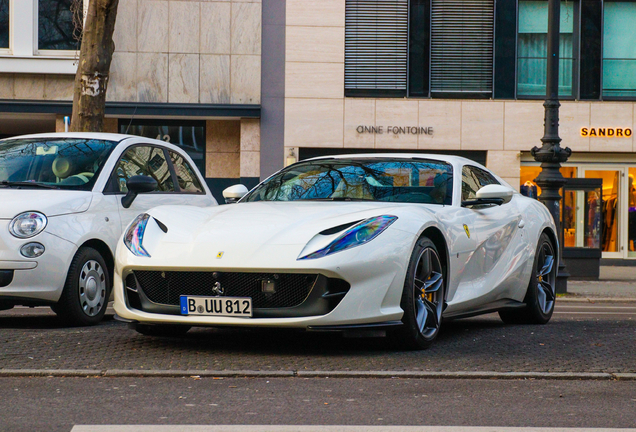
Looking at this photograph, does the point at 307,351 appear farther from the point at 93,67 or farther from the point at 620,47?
the point at 620,47

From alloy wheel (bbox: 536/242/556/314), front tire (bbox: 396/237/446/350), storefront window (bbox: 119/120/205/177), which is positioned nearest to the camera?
front tire (bbox: 396/237/446/350)

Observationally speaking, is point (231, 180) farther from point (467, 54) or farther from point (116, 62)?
point (467, 54)

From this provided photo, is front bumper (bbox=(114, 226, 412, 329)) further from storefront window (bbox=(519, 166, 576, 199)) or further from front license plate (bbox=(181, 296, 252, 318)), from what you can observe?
storefront window (bbox=(519, 166, 576, 199))

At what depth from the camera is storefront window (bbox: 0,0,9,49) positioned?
70.8ft

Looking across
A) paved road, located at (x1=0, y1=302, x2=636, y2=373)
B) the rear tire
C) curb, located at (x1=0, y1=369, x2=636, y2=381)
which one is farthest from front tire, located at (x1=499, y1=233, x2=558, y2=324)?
the rear tire

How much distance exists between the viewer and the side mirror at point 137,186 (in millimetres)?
7574

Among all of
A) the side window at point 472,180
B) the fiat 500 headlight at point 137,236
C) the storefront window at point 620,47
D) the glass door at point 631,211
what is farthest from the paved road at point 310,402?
the storefront window at point 620,47

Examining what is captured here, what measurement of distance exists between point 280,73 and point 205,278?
16.9m

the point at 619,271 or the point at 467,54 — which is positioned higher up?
the point at 467,54

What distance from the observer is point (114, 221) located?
764 cm

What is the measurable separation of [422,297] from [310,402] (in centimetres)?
179

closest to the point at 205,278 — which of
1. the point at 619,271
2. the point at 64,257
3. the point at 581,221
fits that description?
the point at 64,257

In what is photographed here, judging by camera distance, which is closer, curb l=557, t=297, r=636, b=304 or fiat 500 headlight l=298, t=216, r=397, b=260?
fiat 500 headlight l=298, t=216, r=397, b=260

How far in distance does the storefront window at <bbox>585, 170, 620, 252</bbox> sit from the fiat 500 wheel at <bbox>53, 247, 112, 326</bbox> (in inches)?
671
